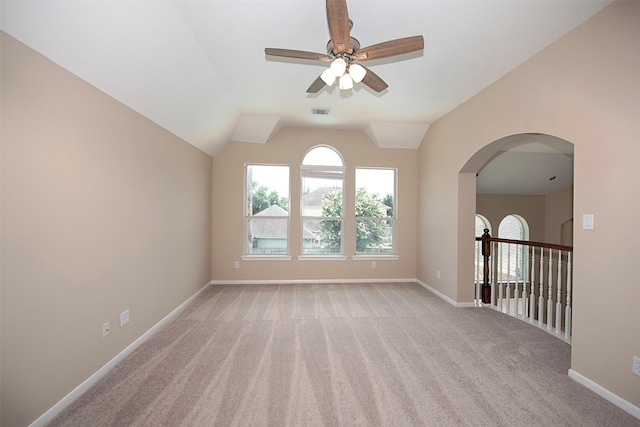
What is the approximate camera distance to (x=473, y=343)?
262 centimetres

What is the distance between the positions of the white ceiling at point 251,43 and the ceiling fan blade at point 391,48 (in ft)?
1.29

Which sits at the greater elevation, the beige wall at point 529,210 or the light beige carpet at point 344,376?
the beige wall at point 529,210

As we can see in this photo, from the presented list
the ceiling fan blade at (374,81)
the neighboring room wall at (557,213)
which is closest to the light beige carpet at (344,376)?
the ceiling fan blade at (374,81)

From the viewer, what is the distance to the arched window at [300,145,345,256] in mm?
4910

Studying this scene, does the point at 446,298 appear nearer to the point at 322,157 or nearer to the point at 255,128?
the point at 322,157

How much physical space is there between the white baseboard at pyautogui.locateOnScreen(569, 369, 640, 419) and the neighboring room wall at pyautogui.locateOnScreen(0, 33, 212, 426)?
3.80 m

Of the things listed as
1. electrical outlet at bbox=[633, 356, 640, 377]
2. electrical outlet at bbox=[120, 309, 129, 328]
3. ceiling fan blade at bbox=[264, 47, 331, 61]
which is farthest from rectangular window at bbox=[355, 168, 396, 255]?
electrical outlet at bbox=[120, 309, 129, 328]

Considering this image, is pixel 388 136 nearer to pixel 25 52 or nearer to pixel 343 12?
pixel 343 12

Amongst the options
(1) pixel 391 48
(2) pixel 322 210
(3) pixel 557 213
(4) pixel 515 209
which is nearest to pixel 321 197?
(2) pixel 322 210

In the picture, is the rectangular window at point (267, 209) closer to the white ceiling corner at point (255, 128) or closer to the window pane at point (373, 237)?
the white ceiling corner at point (255, 128)

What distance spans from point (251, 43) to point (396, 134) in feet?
9.96

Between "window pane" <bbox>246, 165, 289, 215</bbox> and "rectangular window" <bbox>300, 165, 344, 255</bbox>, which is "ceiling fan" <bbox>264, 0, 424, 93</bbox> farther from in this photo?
"window pane" <bbox>246, 165, 289, 215</bbox>

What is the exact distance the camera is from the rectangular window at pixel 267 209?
4859 mm

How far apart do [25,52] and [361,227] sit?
14.7 feet
